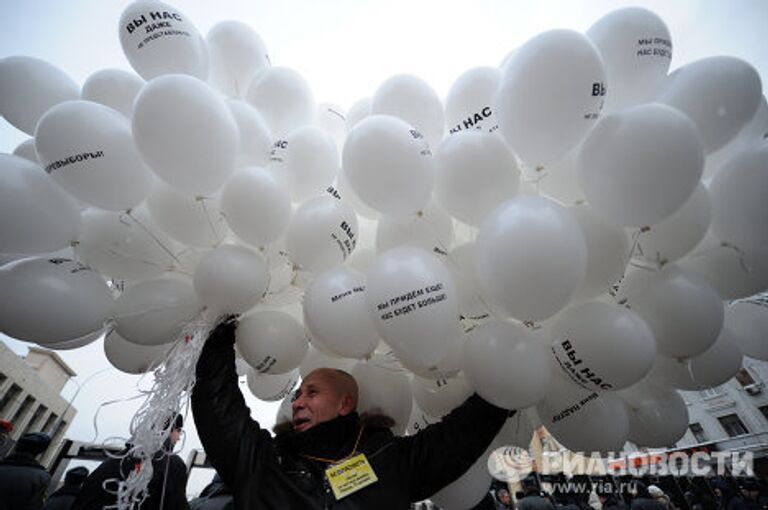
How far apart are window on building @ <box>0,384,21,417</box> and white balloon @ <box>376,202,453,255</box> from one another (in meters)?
28.8

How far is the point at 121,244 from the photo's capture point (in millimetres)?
1686

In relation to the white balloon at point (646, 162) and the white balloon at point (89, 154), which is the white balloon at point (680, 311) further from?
the white balloon at point (89, 154)

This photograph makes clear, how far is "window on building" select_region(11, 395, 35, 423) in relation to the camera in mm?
21828

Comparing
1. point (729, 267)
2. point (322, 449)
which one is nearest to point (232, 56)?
point (322, 449)

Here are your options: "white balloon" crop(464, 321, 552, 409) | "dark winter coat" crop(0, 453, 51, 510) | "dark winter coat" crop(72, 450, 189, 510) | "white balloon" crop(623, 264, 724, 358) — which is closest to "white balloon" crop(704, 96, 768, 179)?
"white balloon" crop(623, 264, 724, 358)

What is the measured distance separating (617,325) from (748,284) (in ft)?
2.80

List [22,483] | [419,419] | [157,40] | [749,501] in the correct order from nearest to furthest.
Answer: [157,40], [419,419], [22,483], [749,501]

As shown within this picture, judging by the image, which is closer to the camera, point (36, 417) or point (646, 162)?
point (646, 162)

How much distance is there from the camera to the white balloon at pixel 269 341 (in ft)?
5.75

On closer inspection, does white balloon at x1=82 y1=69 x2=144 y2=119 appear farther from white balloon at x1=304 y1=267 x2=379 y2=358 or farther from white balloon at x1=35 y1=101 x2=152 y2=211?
white balloon at x1=304 y1=267 x2=379 y2=358

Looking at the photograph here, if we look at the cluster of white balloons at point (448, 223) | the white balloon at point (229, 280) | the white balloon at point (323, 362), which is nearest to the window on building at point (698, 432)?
the cluster of white balloons at point (448, 223)

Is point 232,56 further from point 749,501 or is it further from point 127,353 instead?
point 749,501

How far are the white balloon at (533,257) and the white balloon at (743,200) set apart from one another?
0.79 meters

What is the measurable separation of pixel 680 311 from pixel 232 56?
9.16ft
